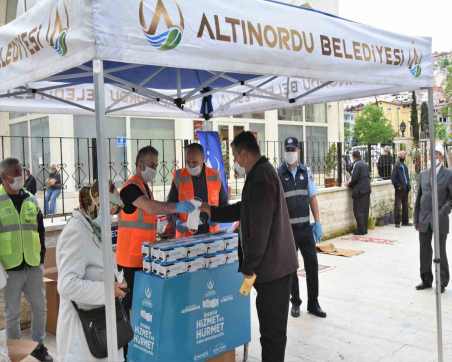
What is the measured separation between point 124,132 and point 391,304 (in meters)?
9.92

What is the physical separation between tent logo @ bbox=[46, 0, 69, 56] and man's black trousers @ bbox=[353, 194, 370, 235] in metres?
8.37

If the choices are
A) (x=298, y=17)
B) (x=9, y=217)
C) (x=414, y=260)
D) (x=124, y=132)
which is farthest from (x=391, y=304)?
(x=124, y=132)

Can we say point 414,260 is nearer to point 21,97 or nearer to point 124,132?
point 21,97

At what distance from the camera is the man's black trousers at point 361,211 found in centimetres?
985

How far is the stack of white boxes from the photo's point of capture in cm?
320

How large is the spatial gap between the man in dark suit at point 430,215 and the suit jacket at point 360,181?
3798mm

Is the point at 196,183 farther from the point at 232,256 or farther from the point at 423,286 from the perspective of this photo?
the point at 423,286

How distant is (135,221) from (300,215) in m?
1.95

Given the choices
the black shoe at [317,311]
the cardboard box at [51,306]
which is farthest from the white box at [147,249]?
the black shoe at [317,311]

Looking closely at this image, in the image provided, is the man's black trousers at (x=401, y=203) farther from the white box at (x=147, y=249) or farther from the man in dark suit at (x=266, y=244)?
the white box at (x=147, y=249)

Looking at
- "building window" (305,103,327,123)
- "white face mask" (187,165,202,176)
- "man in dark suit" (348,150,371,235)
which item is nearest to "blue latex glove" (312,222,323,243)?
"white face mask" (187,165,202,176)

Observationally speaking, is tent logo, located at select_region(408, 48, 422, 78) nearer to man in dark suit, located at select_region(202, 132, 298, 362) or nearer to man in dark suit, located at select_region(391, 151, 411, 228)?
man in dark suit, located at select_region(202, 132, 298, 362)

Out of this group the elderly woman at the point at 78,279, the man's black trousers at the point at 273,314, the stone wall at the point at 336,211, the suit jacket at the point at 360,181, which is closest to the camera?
the elderly woman at the point at 78,279

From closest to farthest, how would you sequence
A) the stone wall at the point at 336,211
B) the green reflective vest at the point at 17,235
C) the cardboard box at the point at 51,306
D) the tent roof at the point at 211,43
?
the tent roof at the point at 211,43, the green reflective vest at the point at 17,235, the cardboard box at the point at 51,306, the stone wall at the point at 336,211
